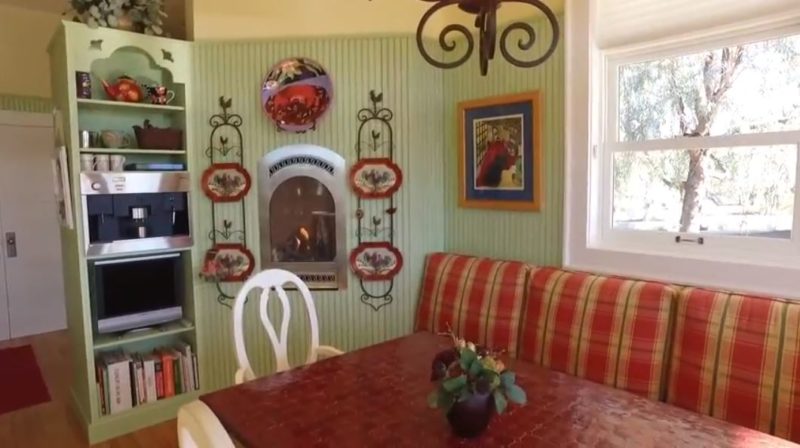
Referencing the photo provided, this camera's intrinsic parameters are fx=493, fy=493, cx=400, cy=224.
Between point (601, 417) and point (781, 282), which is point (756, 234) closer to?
point (781, 282)

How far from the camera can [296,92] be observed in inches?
114

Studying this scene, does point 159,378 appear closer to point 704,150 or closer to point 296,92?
point 296,92

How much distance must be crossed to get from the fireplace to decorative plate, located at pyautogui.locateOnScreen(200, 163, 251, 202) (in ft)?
0.34

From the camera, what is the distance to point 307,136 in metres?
2.96

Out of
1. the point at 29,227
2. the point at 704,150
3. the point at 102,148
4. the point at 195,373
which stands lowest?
the point at 195,373

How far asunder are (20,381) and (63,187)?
1.79m

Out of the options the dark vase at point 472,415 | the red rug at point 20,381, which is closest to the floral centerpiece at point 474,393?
the dark vase at point 472,415

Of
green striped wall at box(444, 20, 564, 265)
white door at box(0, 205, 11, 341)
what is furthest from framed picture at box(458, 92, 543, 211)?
white door at box(0, 205, 11, 341)

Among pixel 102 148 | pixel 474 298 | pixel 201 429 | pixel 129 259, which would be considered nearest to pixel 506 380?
pixel 201 429

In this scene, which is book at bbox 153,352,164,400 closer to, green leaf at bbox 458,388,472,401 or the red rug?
the red rug

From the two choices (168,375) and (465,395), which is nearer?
(465,395)

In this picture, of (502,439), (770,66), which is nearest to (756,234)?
(770,66)

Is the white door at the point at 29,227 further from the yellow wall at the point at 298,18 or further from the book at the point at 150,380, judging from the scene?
the yellow wall at the point at 298,18

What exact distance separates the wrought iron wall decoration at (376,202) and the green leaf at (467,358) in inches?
64.8
